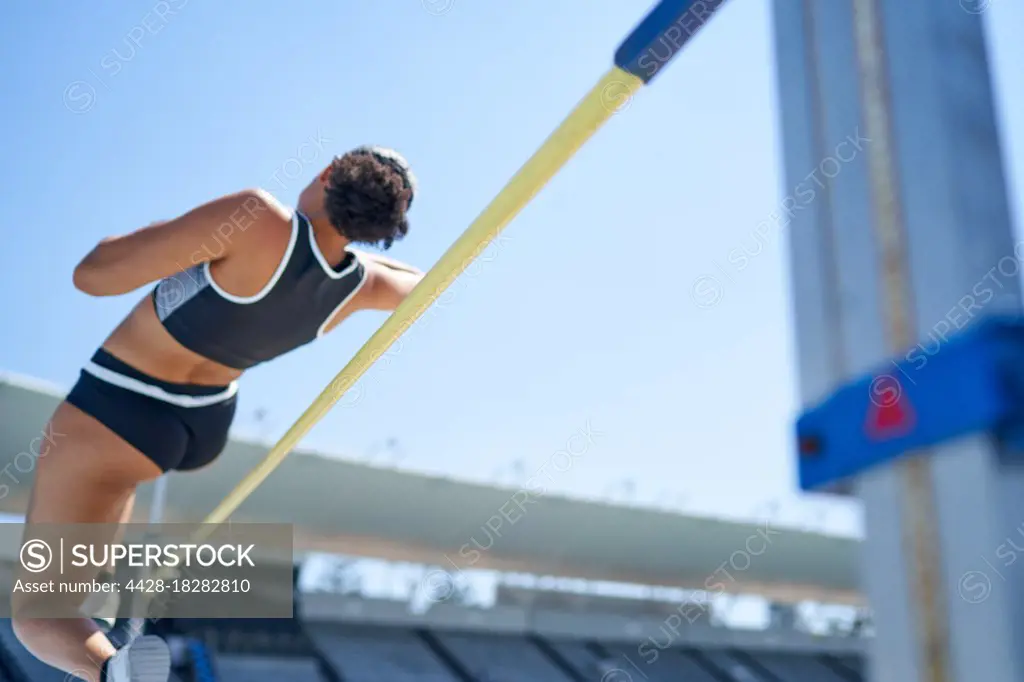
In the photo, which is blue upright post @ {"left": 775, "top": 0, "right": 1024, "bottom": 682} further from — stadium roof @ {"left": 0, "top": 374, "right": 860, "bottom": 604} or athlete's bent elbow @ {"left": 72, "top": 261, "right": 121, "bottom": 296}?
stadium roof @ {"left": 0, "top": 374, "right": 860, "bottom": 604}

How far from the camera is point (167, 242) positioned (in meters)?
1.76

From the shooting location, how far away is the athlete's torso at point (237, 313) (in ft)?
A: 6.15

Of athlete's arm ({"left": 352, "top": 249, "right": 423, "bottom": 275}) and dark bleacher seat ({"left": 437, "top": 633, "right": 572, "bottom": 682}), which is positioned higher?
athlete's arm ({"left": 352, "top": 249, "right": 423, "bottom": 275})

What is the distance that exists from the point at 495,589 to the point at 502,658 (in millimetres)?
1574

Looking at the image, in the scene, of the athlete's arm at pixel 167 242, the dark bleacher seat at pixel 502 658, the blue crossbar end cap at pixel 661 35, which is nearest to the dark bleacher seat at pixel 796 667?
the dark bleacher seat at pixel 502 658

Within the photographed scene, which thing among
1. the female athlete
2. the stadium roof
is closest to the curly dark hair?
the female athlete

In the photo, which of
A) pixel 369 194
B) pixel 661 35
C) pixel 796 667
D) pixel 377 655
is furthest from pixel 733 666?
pixel 661 35

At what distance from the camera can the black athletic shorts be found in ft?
6.60

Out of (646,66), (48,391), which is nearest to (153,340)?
(646,66)

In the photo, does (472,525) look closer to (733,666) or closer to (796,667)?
(733,666)

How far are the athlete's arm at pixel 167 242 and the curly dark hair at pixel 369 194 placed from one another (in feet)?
0.38

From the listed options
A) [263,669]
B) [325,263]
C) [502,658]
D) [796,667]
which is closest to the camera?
[325,263]

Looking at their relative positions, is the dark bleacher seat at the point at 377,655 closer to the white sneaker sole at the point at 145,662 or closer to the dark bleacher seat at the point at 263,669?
the dark bleacher seat at the point at 263,669

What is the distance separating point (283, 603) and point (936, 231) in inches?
354
